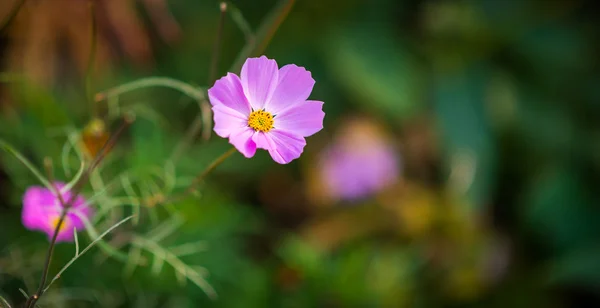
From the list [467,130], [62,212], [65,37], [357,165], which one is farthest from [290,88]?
[467,130]

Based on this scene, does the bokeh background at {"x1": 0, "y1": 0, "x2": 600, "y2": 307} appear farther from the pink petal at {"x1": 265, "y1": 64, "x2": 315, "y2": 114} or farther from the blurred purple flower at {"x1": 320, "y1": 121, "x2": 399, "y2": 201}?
the pink petal at {"x1": 265, "y1": 64, "x2": 315, "y2": 114}

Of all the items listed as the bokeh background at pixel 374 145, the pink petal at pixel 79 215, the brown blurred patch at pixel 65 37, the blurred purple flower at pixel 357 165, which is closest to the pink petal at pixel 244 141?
the pink petal at pixel 79 215

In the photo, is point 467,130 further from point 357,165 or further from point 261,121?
point 261,121

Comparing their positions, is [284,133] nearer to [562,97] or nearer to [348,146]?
[348,146]

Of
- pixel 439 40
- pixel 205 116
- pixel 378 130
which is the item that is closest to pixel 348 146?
pixel 378 130

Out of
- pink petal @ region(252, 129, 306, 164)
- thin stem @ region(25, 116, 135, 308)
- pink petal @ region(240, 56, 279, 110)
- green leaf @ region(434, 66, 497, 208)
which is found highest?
green leaf @ region(434, 66, 497, 208)

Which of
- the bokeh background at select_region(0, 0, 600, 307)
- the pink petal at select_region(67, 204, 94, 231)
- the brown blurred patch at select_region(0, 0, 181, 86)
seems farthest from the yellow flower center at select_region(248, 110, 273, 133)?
the brown blurred patch at select_region(0, 0, 181, 86)
